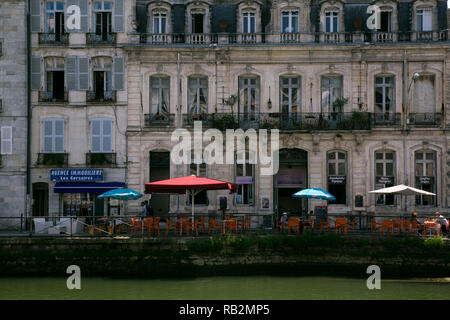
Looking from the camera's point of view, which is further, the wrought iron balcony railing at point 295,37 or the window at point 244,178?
the window at point 244,178

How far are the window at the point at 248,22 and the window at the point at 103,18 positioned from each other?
21.4ft

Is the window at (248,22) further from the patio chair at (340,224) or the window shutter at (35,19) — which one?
the patio chair at (340,224)

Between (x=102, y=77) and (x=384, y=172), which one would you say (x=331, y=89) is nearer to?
(x=384, y=172)

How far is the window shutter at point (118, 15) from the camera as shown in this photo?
88.1 ft

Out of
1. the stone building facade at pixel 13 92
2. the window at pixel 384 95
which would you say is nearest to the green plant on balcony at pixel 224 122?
the window at pixel 384 95

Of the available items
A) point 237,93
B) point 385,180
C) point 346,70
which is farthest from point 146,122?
point 385,180

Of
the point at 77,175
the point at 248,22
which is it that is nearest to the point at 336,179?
the point at 248,22

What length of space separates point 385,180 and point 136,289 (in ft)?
46.0

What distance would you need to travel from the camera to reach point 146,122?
2675 centimetres

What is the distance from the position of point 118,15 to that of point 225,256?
1357 centimetres

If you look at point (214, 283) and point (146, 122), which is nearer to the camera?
point (214, 283)

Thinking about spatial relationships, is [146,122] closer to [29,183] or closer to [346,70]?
[29,183]

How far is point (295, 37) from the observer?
26.7 metres

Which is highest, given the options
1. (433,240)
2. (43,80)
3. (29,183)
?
(43,80)
